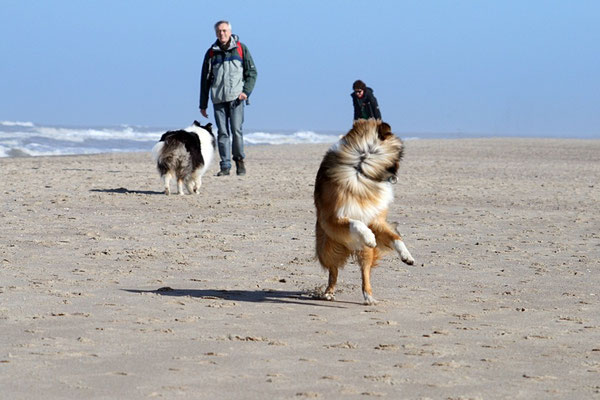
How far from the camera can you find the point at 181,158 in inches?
507

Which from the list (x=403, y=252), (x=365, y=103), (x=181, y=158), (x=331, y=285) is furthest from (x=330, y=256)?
(x=365, y=103)

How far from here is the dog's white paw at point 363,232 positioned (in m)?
5.98

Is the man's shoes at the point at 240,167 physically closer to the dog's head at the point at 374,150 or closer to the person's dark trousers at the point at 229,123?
the person's dark trousers at the point at 229,123

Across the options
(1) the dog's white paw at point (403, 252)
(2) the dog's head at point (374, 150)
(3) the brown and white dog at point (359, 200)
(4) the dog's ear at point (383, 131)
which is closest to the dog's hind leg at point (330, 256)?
(3) the brown and white dog at point (359, 200)

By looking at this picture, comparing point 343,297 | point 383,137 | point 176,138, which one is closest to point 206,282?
point 343,297

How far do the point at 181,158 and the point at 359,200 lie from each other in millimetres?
6997

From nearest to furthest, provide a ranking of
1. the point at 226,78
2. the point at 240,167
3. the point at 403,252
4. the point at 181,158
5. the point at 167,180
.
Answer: the point at 403,252 → the point at 181,158 → the point at 167,180 → the point at 226,78 → the point at 240,167

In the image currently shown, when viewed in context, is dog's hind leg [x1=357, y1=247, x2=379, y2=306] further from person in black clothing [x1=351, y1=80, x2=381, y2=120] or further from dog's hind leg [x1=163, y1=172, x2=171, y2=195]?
dog's hind leg [x1=163, y1=172, x2=171, y2=195]

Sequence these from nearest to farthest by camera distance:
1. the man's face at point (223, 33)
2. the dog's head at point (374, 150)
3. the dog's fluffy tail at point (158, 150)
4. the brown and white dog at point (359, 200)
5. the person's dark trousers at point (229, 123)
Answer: the brown and white dog at point (359, 200)
the dog's head at point (374, 150)
the dog's fluffy tail at point (158, 150)
the man's face at point (223, 33)
the person's dark trousers at point (229, 123)

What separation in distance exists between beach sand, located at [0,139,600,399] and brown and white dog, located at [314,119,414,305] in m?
0.31

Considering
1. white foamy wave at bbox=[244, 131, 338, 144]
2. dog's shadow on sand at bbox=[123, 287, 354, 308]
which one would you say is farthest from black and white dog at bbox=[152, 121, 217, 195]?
white foamy wave at bbox=[244, 131, 338, 144]

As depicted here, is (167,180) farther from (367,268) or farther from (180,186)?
(367,268)

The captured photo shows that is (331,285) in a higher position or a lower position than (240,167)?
lower

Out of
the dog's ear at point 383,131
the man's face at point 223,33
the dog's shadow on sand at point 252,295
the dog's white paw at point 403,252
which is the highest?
the man's face at point 223,33
